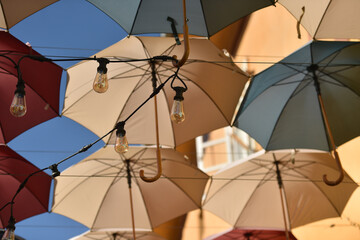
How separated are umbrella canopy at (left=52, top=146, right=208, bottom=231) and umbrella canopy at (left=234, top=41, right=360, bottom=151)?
5.18 ft

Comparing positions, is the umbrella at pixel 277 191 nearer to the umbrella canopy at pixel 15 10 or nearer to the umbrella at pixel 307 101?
the umbrella at pixel 307 101

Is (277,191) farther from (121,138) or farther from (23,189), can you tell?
(121,138)

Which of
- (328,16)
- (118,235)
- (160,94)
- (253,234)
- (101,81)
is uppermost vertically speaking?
(328,16)

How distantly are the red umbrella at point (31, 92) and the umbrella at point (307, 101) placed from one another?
2.90 m

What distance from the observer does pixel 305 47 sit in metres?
7.03

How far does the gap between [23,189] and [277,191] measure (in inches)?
176

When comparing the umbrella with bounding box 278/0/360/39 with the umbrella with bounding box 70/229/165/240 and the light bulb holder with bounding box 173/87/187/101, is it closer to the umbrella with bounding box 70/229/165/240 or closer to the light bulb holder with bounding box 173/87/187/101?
the light bulb holder with bounding box 173/87/187/101

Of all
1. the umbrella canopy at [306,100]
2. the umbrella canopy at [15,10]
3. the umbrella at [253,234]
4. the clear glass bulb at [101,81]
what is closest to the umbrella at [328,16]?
the umbrella canopy at [306,100]

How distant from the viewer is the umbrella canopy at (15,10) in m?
6.02

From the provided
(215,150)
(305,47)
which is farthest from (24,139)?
(215,150)

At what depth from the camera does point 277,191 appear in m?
9.65

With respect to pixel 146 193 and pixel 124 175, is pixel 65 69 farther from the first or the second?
pixel 146 193

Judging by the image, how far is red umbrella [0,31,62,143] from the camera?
7191mm

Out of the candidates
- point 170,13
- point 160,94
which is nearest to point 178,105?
point 170,13
